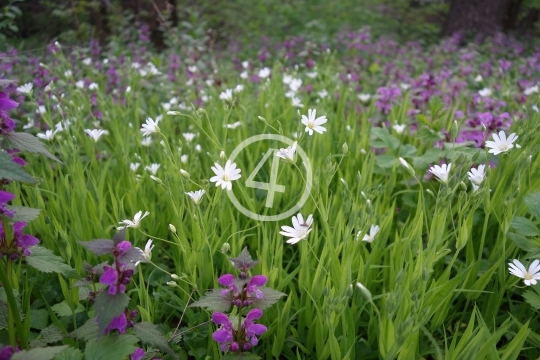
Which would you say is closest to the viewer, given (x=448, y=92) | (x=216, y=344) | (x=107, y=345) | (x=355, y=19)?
(x=107, y=345)

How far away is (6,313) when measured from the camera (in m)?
1.29

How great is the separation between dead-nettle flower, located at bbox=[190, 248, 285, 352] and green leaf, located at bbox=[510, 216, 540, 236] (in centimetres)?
86

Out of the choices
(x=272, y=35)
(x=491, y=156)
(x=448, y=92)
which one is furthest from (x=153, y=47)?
(x=491, y=156)

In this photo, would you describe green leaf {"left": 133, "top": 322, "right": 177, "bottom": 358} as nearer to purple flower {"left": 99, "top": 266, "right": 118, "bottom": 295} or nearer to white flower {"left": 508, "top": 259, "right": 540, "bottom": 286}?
purple flower {"left": 99, "top": 266, "right": 118, "bottom": 295}

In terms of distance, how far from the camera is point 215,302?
121 centimetres

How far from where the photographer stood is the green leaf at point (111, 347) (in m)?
1.08

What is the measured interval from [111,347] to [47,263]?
38 cm

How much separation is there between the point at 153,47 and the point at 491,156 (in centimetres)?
544

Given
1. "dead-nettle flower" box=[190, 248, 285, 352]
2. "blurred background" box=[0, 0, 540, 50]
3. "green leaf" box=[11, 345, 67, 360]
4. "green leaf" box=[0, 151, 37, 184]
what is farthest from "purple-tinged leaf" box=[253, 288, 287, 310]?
"blurred background" box=[0, 0, 540, 50]

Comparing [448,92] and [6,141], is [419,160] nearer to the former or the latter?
[6,141]

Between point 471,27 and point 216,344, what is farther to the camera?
point 471,27

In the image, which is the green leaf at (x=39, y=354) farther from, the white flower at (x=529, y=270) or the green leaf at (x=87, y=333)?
the white flower at (x=529, y=270)

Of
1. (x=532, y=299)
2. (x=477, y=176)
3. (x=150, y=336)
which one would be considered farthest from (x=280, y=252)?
(x=532, y=299)

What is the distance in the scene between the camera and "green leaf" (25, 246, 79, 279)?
50.3 inches
